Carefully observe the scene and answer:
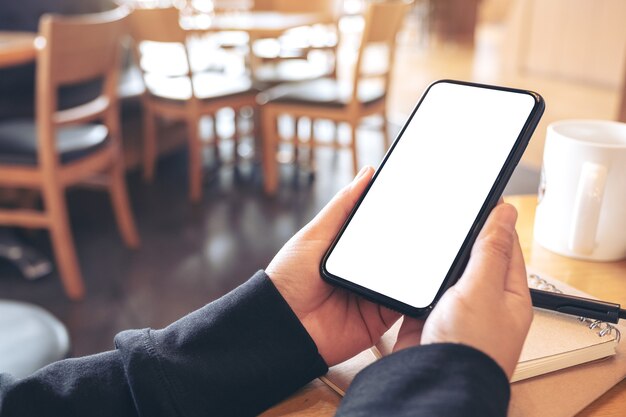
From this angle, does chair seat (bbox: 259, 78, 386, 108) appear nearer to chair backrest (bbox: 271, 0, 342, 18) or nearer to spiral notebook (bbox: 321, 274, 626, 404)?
chair backrest (bbox: 271, 0, 342, 18)

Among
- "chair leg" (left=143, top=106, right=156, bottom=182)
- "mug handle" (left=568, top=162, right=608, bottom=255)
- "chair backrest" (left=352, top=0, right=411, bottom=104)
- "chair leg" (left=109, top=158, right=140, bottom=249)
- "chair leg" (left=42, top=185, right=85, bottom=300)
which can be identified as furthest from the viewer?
"chair leg" (left=143, top=106, right=156, bottom=182)

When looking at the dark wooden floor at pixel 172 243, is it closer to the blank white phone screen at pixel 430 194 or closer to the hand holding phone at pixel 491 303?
the blank white phone screen at pixel 430 194

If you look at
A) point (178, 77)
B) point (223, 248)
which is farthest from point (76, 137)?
point (178, 77)

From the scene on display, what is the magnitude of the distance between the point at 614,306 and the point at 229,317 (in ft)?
1.13

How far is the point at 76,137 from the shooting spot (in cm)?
203

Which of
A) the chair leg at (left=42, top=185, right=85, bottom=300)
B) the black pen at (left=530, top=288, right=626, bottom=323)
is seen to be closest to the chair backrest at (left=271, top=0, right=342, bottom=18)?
the chair leg at (left=42, top=185, right=85, bottom=300)

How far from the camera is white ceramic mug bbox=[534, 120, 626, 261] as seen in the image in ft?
2.15

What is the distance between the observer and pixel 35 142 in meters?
1.89

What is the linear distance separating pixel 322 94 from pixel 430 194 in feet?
7.62

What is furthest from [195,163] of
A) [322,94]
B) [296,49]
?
[296,49]

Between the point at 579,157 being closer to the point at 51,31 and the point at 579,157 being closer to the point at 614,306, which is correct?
the point at 614,306

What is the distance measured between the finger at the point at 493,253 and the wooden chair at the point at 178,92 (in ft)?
7.76

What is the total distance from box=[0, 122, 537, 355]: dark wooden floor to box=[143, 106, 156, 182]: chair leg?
5cm

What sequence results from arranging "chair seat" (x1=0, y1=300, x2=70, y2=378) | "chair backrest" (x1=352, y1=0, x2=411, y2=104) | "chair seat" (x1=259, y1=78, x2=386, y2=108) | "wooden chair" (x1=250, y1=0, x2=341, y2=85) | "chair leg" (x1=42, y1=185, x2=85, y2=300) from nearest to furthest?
"chair seat" (x1=0, y1=300, x2=70, y2=378) < "chair leg" (x1=42, y1=185, x2=85, y2=300) < "chair backrest" (x1=352, y1=0, x2=411, y2=104) < "chair seat" (x1=259, y1=78, x2=386, y2=108) < "wooden chair" (x1=250, y1=0, x2=341, y2=85)
